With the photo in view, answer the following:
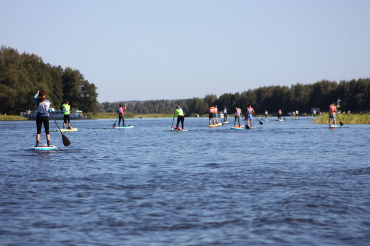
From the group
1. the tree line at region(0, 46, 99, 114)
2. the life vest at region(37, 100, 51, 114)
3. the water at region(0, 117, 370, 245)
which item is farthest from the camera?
the tree line at region(0, 46, 99, 114)

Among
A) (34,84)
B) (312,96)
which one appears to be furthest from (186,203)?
(312,96)

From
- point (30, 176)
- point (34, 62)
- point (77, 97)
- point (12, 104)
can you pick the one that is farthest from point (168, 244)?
point (77, 97)

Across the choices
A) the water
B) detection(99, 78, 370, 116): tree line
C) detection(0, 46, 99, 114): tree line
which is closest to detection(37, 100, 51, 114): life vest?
the water

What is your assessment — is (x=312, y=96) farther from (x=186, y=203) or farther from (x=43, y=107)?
(x=186, y=203)

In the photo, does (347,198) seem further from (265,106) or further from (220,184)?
(265,106)

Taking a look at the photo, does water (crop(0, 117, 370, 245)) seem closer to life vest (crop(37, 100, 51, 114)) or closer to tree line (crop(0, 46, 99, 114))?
life vest (crop(37, 100, 51, 114))

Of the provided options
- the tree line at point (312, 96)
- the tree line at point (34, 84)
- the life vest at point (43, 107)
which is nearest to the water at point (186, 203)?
the life vest at point (43, 107)

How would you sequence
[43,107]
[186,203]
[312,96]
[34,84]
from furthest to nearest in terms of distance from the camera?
[312,96] < [34,84] < [43,107] < [186,203]

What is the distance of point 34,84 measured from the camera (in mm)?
101062

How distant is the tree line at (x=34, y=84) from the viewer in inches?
3676

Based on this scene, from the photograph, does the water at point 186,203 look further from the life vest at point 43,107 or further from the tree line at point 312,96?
the tree line at point 312,96

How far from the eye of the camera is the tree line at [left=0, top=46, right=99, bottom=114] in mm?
93375

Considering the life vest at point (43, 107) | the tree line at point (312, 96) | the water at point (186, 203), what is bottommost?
the water at point (186, 203)

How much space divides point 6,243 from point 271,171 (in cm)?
683
